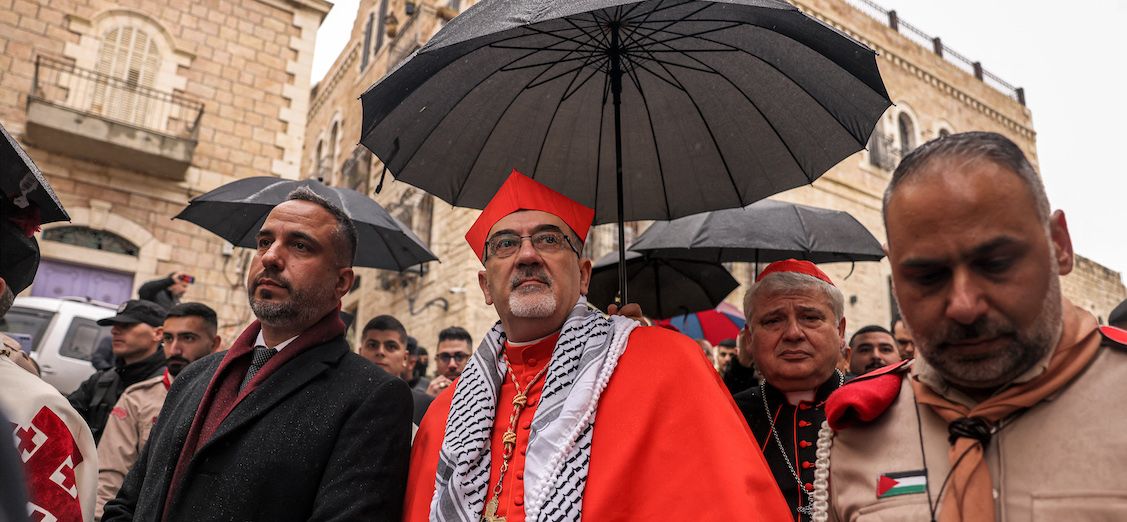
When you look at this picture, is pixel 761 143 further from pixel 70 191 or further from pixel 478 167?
pixel 70 191

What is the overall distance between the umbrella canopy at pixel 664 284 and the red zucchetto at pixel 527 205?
2.26m

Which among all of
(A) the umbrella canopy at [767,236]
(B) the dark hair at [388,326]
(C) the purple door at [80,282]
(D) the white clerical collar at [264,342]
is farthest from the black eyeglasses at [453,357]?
(C) the purple door at [80,282]

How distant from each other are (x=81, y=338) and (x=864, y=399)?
8230 millimetres

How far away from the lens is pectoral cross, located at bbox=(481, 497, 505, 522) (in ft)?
6.91

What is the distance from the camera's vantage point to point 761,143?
2984 mm

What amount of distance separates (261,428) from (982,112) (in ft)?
73.4

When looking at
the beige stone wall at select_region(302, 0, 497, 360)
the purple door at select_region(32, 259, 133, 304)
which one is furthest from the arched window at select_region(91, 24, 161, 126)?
the beige stone wall at select_region(302, 0, 497, 360)

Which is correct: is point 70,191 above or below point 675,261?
above

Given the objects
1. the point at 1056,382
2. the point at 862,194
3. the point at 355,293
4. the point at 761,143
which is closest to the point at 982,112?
the point at 862,194

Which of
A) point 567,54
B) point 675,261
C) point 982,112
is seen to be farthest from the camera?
point 982,112

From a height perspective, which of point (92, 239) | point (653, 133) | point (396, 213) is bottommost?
point (653, 133)

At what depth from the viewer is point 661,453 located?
6.66 ft

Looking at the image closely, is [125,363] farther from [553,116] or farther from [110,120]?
[110,120]

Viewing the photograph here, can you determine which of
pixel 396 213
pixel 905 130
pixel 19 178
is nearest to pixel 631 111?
pixel 19 178
